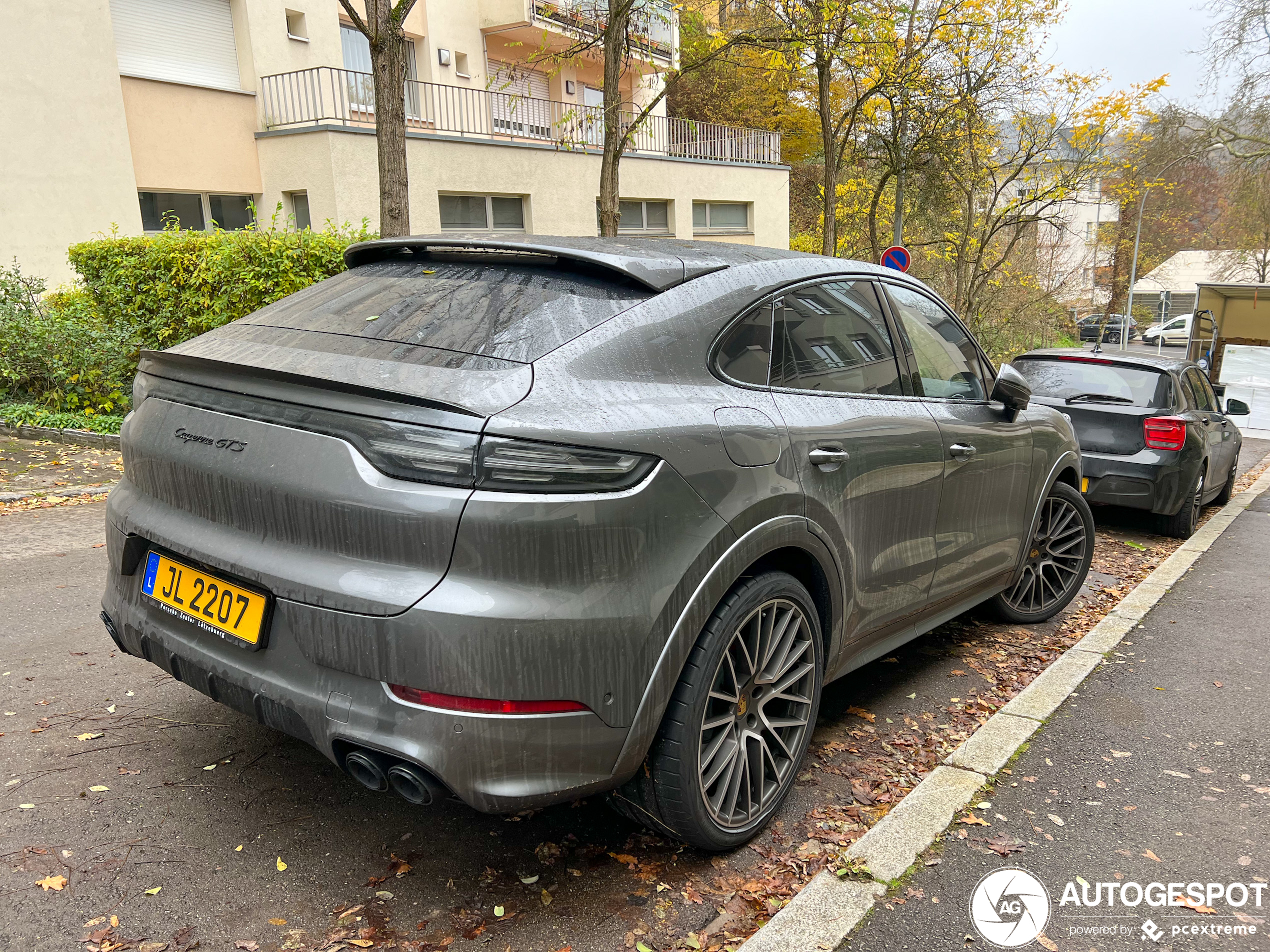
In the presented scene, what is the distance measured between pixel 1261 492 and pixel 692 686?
37.6ft

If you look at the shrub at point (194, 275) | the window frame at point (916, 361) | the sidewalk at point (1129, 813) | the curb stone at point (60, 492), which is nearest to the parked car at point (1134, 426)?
the sidewalk at point (1129, 813)

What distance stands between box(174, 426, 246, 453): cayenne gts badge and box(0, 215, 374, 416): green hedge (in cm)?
776

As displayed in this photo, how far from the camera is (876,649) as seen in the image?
3.47 meters

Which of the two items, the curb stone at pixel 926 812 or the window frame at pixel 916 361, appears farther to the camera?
the window frame at pixel 916 361

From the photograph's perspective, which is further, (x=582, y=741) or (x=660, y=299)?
(x=660, y=299)

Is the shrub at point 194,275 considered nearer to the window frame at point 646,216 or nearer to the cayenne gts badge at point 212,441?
the cayenne gts badge at point 212,441

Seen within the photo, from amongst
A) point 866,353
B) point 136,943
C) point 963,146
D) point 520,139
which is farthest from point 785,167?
point 136,943

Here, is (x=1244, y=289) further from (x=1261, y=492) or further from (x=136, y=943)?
(x=136, y=943)

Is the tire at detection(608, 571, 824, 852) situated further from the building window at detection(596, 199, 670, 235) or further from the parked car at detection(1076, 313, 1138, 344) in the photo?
the parked car at detection(1076, 313, 1138, 344)

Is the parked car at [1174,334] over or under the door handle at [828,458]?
under

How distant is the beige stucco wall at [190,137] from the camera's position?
15039mm

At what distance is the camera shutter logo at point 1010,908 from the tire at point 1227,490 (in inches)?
349

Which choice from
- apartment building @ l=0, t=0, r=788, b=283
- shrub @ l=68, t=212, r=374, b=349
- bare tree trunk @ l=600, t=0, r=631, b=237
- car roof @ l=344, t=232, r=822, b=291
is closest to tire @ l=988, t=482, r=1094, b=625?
car roof @ l=344, t=232, r=822, b=291

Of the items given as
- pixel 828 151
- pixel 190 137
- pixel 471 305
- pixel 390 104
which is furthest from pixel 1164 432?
pixel 190 137
